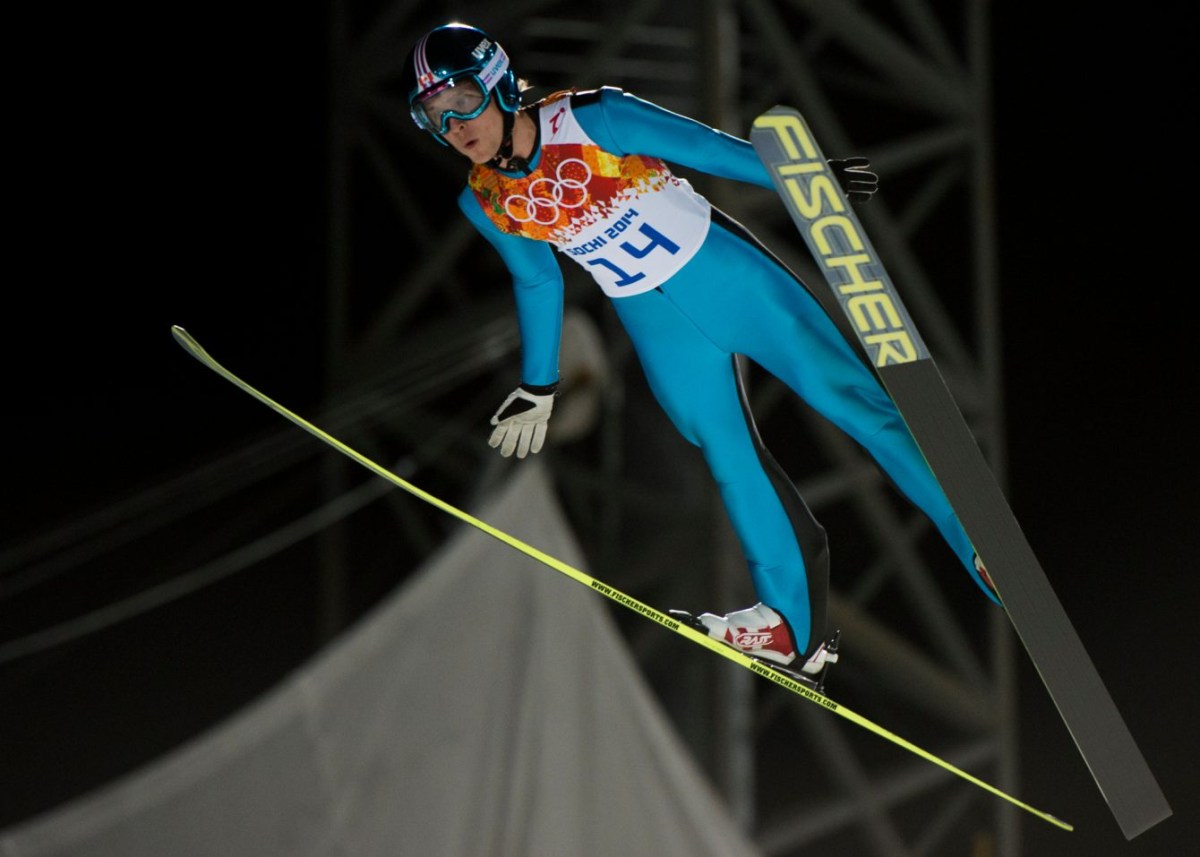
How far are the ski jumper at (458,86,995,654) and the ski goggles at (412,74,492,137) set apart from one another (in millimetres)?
82

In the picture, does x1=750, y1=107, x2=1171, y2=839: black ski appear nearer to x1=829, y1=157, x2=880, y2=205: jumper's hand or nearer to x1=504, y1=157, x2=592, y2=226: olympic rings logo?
x1=829, y1=157, x2=880, y2=205: jumper's hand

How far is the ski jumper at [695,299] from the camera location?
5.50ft

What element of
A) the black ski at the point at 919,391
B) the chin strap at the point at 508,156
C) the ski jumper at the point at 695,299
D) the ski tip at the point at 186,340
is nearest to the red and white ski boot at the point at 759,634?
the ski jumper at the point at 695,299

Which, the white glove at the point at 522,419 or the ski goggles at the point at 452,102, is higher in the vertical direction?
the ski goggles at the point at 452,102

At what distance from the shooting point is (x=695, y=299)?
171 centimetres

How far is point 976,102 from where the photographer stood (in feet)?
8.87

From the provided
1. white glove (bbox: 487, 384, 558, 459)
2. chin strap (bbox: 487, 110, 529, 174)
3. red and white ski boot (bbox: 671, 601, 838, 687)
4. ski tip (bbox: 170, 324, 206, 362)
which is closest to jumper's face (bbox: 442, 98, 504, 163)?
chin strap (bbox: 487, 110, 529, 174)

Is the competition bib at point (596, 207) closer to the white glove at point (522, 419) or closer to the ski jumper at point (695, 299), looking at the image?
the ski jumper at point (695, 299)

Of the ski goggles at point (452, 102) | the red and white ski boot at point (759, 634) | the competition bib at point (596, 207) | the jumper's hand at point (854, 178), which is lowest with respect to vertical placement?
the red and white ski boot at point (759, 634)

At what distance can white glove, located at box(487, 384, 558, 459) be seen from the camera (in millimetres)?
1767

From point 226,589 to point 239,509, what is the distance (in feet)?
0.87

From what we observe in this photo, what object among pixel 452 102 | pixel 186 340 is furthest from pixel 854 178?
pixel 186 340

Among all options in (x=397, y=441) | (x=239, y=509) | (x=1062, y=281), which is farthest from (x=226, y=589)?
(x=1062, y=281)

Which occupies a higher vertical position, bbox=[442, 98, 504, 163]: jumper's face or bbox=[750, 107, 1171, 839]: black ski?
bbox=[442, 98, 504, 163]: jumper's face
